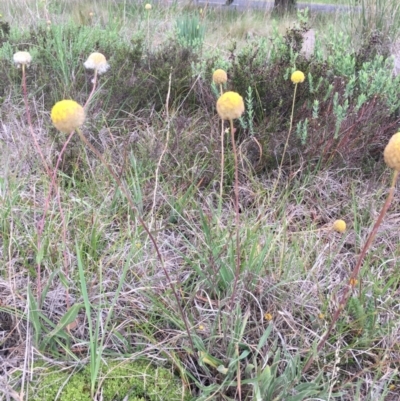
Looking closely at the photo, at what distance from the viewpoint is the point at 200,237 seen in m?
1.60

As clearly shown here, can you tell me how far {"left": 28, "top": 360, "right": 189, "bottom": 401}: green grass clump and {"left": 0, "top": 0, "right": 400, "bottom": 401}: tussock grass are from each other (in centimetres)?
1

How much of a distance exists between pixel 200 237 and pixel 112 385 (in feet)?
2.00

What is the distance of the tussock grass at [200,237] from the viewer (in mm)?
1218

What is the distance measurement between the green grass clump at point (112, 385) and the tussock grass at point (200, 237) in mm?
11

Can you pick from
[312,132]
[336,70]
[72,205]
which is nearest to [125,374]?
[72,205]

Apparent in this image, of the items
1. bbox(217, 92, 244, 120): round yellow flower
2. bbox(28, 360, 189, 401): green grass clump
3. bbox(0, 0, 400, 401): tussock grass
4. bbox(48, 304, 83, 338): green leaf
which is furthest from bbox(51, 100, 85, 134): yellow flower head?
bbox(28, 360, 189, 401): green grass clump

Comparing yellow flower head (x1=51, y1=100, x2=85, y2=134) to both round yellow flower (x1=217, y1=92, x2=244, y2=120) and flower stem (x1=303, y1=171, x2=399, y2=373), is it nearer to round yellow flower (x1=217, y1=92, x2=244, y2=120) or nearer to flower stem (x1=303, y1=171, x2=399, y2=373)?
round yellow flower (x1=217, y1=92, x2=244, y2=120)

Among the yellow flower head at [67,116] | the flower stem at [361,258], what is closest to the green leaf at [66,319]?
the yellow flower head at [67,116]

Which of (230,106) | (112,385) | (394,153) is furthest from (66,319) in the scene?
(394,153)

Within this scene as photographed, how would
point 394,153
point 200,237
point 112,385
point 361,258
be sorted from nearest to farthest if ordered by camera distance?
point 394,153
point 361,258
point 112,385
point 200,237

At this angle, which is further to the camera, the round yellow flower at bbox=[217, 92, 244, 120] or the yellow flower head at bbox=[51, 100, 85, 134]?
the round yellow flower at bbox=[217, 92, 244, 120]

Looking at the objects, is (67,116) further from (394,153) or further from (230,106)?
(394,153)

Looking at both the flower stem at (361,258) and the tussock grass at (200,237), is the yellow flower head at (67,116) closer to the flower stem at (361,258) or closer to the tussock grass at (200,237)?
the tussock grass at (200,237)

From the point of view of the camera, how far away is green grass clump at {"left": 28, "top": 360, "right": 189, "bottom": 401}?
115cm
